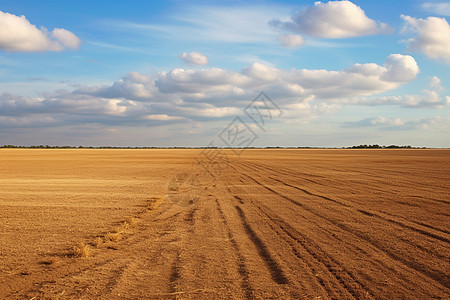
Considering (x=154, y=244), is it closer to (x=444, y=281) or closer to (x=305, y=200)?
(x=444, y=281)

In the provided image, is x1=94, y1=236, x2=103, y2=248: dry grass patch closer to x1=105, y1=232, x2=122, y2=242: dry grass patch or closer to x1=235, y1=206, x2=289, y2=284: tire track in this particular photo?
x1=105, y1=232, x2=122, y2=242: dry grass patch

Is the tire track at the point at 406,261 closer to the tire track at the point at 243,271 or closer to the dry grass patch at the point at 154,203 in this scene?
the tire track at the point at 243,271

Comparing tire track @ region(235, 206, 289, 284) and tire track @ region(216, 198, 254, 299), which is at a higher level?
tire track @ region(235, 206, 289, 284)

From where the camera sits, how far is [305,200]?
1495 cm

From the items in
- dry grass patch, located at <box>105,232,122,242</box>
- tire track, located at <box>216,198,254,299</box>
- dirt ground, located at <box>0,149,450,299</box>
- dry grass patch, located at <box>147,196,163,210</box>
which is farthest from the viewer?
dry grass patch, located at <box>147,196,163,210</box>

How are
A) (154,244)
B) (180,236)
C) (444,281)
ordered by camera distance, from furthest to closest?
1. (180,236)
2. (154,244)
3. (444,281)

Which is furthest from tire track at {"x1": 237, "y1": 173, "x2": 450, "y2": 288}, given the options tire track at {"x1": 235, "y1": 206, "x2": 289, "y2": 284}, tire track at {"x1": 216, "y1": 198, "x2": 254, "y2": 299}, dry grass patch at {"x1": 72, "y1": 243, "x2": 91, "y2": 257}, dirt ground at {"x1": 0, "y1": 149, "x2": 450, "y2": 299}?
dry grass patch at {"x1": 72, "y1": 243, "x2": 91, "y2": 257}

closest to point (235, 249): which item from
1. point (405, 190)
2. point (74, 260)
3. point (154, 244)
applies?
point (154, 244)

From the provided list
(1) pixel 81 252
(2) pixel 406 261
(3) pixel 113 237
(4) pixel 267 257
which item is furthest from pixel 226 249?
(2) pixel 406 261

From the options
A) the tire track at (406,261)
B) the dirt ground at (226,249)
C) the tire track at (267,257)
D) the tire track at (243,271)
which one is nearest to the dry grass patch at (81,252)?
the dirt ground at (226,249)

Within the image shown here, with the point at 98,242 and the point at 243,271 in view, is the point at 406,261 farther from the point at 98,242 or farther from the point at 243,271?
the point at 98,242

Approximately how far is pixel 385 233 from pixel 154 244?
5648 millimetres

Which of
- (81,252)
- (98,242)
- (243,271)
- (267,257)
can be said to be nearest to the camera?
(243,271)

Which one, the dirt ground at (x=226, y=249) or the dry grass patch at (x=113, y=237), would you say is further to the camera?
the dry grass patch at (x=113, y=237)
